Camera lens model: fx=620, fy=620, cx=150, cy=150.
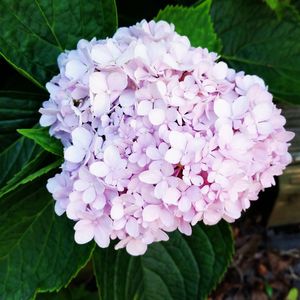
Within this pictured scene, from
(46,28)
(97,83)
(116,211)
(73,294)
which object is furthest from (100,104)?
(73,294)

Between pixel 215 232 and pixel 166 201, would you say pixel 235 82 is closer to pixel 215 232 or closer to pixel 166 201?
pixel 166 201

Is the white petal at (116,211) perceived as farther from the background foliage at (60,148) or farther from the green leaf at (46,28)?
the green leaf at (46,28)

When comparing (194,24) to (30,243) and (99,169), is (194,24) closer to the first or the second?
(99,169)

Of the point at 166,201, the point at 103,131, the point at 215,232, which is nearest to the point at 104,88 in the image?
the point at 103,131

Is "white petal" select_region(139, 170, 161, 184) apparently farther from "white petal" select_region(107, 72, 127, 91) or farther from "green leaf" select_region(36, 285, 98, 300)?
"green leaf" select_region(36, 285, 98, 300)

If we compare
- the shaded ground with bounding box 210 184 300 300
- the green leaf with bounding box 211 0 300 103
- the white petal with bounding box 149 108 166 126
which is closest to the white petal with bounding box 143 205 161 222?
the white petal with bounding box 149 108 166 126
